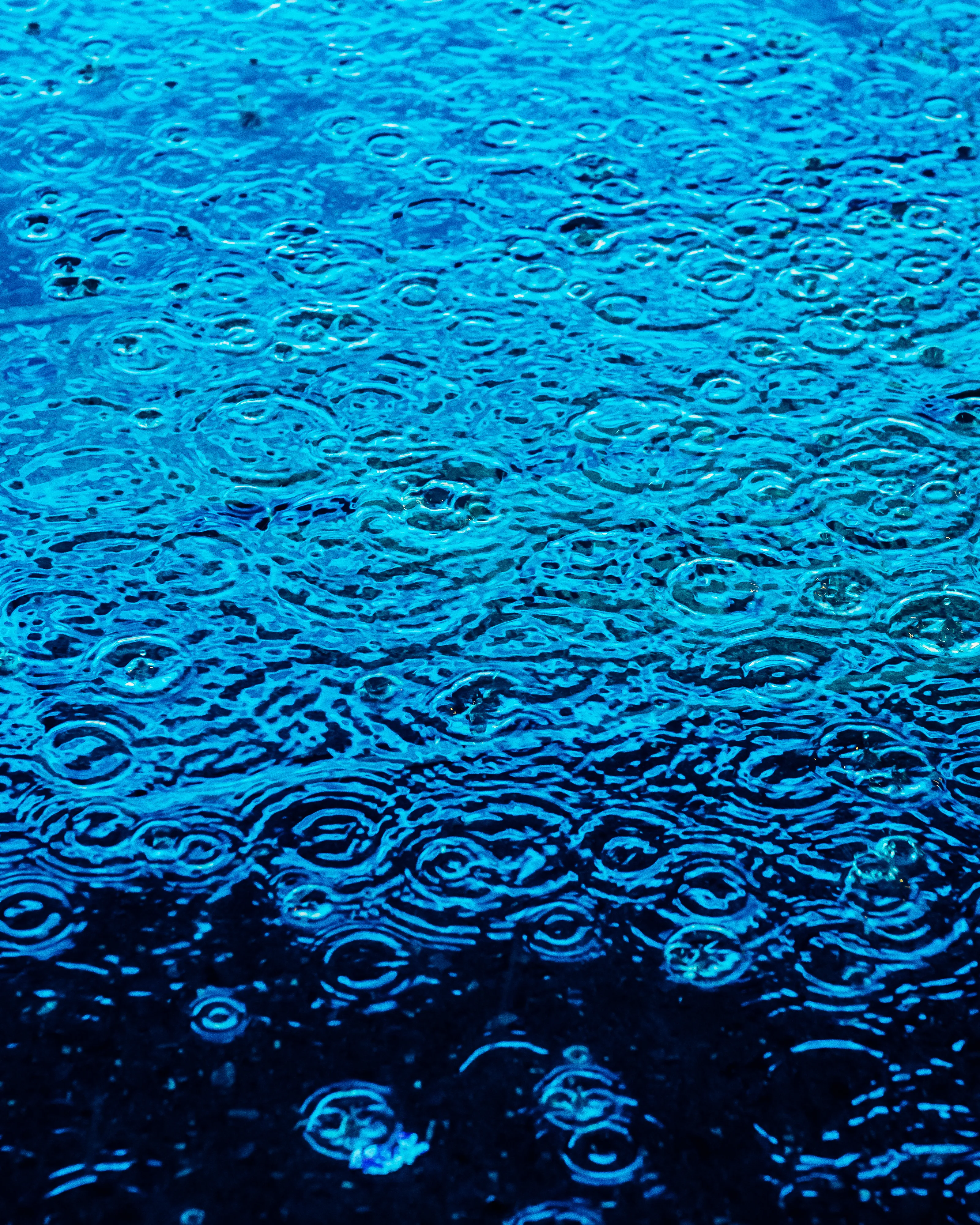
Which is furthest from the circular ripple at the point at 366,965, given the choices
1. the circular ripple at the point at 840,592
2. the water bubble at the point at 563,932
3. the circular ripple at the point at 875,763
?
the circular ripple at the point at 840,592

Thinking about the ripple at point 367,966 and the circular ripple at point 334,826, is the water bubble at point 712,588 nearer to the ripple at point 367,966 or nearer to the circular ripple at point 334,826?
the circular ripple at point 334,826

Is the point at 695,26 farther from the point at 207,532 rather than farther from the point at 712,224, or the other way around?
the point at 207,532

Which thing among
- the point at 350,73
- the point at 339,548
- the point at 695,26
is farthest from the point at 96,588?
the point at 695,26

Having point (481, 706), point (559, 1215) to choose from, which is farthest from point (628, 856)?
point (559, 1215)

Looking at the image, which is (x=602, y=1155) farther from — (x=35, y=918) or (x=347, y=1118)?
(x=35, y=918)

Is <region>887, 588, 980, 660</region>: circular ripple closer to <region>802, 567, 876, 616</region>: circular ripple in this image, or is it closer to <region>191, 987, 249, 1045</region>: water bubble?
<region>802, 567, 876, 616</region>: circular ripple

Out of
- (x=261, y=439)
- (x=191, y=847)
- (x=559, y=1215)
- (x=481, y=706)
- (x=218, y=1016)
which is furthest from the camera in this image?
(x=261, y=439)
